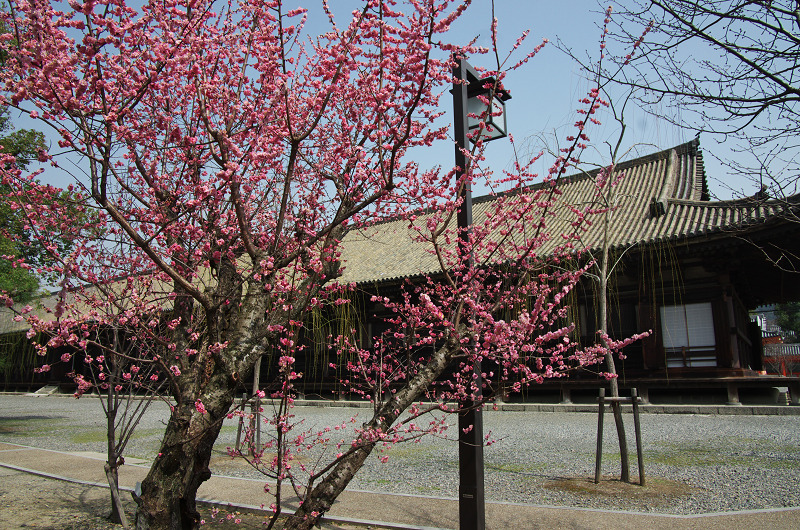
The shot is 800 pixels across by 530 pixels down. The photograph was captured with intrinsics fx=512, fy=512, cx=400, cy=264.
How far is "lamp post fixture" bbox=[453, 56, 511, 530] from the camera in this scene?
150 inches

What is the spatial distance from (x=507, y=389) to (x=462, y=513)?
3.59ft

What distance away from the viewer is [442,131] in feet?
12.4

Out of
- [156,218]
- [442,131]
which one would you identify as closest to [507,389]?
[442,131]

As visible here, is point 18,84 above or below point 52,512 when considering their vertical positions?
above

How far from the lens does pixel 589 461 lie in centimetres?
779

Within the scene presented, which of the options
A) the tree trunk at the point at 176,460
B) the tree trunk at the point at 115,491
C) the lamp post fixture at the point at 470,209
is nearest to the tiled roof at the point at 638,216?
the lamp post fixture at the point at 470,209

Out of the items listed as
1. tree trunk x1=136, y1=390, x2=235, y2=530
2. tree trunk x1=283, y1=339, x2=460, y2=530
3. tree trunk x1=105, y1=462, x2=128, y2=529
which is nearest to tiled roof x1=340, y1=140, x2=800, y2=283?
tree trunk x1=105, y1=462, x2=128, y2=529

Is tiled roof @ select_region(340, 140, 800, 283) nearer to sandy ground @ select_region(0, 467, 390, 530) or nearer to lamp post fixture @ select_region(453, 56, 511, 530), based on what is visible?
lamp post fixture @ select_region(453, 56, 511, 530)

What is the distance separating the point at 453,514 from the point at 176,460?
3081 millimetres

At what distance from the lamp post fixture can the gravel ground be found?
2299mm

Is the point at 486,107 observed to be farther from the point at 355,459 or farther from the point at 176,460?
the point at 176,460

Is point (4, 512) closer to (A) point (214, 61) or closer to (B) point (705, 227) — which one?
(A) point (214, 61)

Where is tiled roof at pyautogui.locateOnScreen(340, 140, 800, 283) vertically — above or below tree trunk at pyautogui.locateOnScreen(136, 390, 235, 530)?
above

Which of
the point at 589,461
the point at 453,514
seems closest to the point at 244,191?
the point at 453,514
